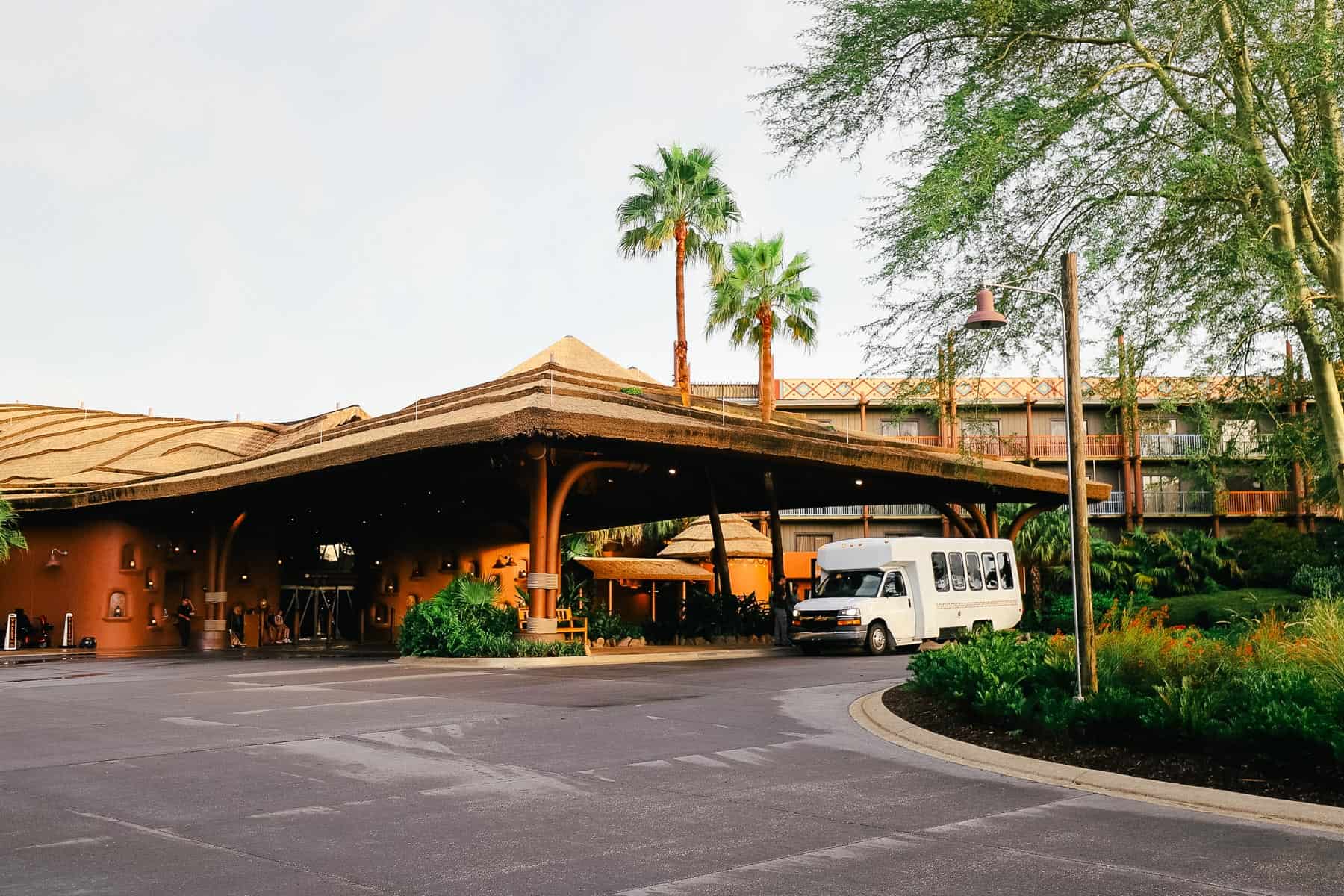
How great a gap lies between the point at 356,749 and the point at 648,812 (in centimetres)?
432

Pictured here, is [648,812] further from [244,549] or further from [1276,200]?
[244,549]

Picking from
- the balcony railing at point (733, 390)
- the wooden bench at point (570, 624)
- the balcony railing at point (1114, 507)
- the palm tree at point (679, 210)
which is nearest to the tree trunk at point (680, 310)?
the palm tree at point (679, 210)

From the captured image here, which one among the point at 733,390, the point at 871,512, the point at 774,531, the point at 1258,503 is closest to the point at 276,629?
the point at 774,531

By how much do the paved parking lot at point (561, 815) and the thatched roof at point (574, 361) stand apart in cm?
2704

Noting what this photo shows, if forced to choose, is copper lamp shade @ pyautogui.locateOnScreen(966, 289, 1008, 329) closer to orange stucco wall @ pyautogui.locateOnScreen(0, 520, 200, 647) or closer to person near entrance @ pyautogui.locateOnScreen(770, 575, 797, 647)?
person near entrance @ pyautogui.locateOnScreen(770, 575, 797, 647)

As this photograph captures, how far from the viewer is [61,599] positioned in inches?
1462

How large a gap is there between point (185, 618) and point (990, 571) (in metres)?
26.4

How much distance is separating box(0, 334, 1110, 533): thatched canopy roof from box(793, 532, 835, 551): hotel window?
63.7 ft

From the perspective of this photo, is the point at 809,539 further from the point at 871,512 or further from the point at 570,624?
the point at 570,624

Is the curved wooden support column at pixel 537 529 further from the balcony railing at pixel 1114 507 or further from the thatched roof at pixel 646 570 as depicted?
the balcony railing at pixel 1114 507

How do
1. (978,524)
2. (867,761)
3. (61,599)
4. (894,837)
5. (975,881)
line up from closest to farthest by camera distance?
1. (975,881)
2. (894,837)
3. (867,761)
4. (61,599)
5. (978,524)

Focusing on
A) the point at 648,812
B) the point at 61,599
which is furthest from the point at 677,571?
the point at 648,812

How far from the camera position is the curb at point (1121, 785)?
8.16 metres

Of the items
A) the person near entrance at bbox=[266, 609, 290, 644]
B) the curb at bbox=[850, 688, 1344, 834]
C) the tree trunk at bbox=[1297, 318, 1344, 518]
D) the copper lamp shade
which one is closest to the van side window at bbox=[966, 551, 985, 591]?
the tree trunk at bbox=[1297, 318, 1344, 518]
